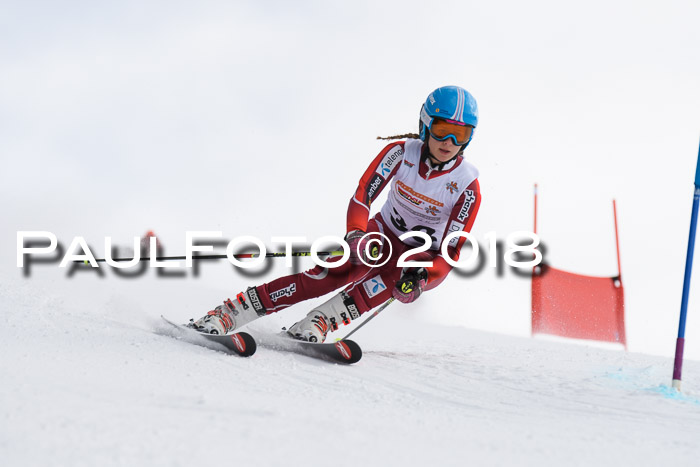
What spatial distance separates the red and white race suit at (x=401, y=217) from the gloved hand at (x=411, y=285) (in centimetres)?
8

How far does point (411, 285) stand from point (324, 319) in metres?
0.55

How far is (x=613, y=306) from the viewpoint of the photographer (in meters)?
6.93

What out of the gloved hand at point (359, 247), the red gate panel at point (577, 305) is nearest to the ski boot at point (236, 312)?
the gloved hand at point (359, 247)

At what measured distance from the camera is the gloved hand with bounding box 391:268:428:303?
3.47 meters

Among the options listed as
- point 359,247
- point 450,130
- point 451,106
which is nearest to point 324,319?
Result: point 359,247

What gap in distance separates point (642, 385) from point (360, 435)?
1.99 meters

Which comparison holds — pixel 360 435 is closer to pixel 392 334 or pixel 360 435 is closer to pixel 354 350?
pixel 354 350

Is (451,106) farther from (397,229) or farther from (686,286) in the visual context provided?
(686,286)

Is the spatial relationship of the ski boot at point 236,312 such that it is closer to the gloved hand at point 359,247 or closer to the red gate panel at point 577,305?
the gloved hand at point 359,247

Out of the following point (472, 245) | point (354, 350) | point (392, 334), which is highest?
point (472, 245)

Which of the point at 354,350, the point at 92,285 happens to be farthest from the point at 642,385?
the point at 92,285

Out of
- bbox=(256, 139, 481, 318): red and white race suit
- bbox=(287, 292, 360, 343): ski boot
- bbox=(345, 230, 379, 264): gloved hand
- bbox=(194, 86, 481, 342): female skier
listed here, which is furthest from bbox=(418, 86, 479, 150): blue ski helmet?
bbox=(287, 292, 360, 343): ski boot

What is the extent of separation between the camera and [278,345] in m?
3.45

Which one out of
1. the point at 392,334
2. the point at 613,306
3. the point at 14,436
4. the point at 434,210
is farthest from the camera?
the point at 613,306
